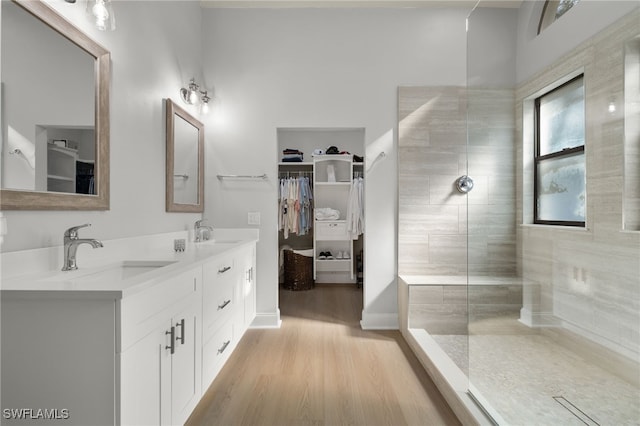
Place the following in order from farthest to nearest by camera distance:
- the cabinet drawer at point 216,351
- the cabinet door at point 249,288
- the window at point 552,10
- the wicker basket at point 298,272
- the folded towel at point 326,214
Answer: the folded towel at point 326,214 → the wicker basket at point 298,272 → the cabinet door at point 249,288 → the cabinet drawer at point 216,351 → the window at point 552,10

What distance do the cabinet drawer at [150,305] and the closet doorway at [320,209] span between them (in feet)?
9.91

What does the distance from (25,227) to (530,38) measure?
2459 millimetres

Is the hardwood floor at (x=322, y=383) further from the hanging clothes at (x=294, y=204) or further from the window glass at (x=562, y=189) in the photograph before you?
the hanging clothes at (x=294, y=204)

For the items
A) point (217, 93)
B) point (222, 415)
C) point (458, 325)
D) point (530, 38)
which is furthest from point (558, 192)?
point (217, 93)

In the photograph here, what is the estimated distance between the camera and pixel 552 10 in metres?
1.58

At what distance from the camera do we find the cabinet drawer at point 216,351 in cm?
180

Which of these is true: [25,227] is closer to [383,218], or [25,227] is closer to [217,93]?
[217,93]

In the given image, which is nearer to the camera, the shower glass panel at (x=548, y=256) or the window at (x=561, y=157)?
the shower glass panel at (x=548, y=256)

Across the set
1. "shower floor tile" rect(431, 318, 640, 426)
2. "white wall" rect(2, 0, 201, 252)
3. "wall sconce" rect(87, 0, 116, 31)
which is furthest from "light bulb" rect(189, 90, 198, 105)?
"shower floor tile" rect(431, 318, 640, 426)

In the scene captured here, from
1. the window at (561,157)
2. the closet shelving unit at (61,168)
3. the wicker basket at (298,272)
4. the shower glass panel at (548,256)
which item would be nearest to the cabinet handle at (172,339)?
the closet shelving unit at (61,168)

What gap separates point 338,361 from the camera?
2514mm

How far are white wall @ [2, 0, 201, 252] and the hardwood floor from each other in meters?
1.16

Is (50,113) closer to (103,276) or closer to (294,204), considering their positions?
(103,276)

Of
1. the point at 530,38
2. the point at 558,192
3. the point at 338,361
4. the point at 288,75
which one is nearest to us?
the point at 558,192
